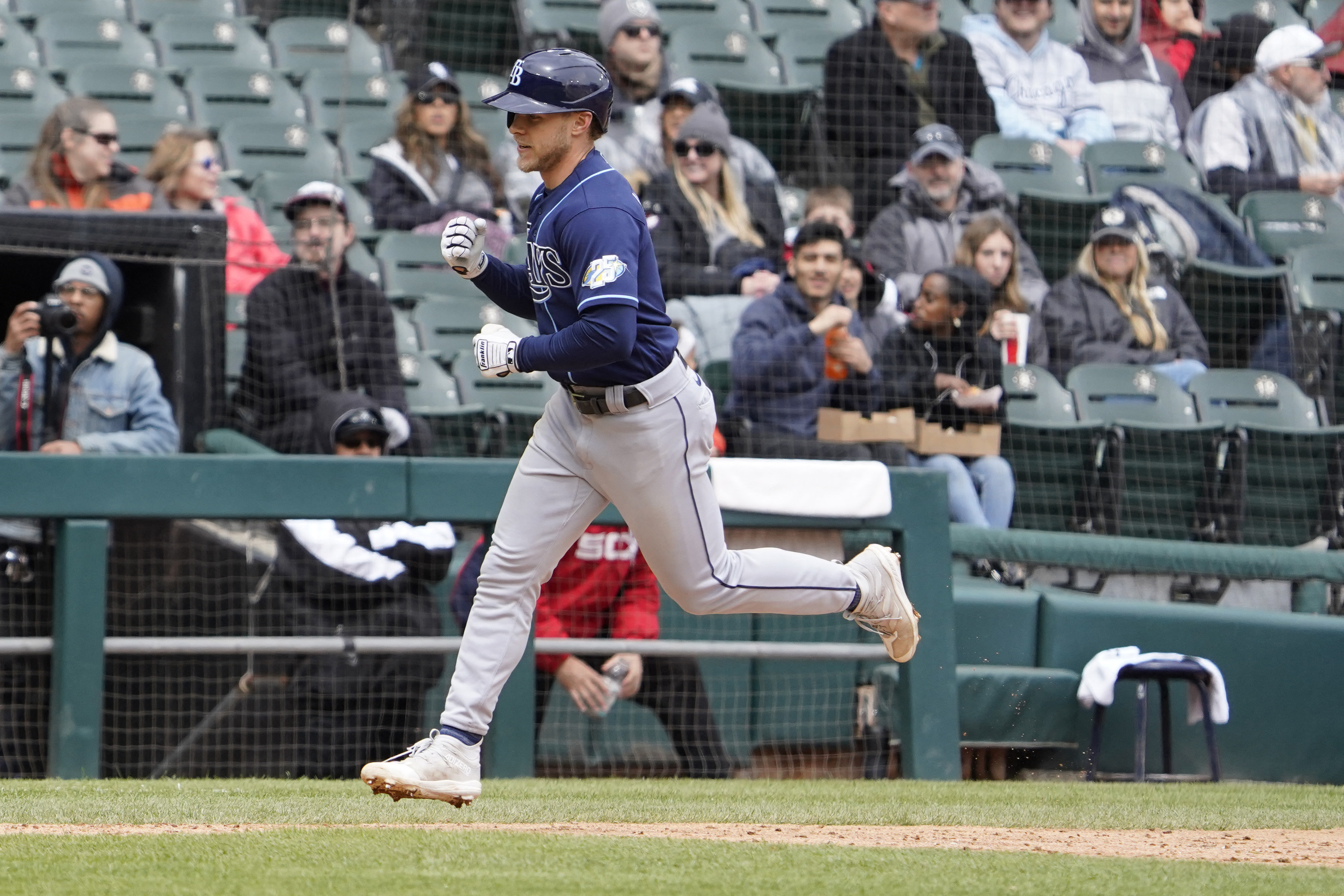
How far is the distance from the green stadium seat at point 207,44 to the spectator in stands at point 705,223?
3.07m

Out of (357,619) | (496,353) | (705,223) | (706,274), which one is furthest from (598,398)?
Result: (705,223)

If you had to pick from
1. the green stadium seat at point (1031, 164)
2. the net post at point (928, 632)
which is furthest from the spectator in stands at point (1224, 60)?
the net post at point (928, 632)

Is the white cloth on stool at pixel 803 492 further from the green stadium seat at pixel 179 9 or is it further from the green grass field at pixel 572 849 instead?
the green stadium seat at pixel 179 9

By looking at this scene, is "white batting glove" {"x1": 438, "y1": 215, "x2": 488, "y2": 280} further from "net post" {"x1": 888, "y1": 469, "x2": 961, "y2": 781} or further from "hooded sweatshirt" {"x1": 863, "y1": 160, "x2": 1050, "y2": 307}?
"hooded sweatshirt" {"x1": 863, "y1": 160, "x2": 1050, "y2": 307}

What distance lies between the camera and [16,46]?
913cm

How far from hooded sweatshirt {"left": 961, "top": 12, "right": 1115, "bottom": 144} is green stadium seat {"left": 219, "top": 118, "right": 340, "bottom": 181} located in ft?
11.4

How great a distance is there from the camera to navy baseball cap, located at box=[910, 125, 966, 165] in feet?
26.6

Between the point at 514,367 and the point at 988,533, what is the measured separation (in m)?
3.09

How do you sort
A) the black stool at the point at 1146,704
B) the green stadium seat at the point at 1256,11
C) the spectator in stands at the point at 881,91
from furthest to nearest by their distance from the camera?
the green stadium seat at the point at 1256,11 → the spectator in stands at the point at 881,91 → the black stool at the point at 1146,704

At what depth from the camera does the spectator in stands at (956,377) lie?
6.84m

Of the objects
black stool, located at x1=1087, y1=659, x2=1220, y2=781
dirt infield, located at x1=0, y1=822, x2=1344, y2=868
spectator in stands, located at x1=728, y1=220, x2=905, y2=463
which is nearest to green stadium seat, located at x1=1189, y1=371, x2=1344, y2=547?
spectator in stands, located at x1=728, y1=220, x2=905, y2=463

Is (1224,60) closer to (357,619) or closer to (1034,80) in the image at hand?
(1034,80)

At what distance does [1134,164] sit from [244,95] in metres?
4.73

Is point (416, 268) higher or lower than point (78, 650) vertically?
higher
